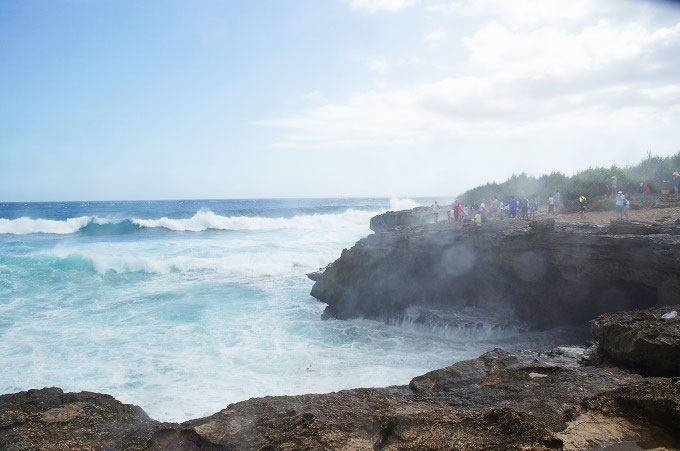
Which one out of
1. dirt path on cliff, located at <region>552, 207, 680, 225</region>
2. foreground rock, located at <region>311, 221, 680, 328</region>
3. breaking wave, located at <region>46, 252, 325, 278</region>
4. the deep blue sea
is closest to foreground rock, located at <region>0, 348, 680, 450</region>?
the deep blue sea

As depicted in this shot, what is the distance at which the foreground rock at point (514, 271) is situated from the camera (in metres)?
9.54

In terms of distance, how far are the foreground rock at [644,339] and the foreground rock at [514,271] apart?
4.26 m

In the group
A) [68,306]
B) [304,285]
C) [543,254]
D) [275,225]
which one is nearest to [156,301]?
[68,306]

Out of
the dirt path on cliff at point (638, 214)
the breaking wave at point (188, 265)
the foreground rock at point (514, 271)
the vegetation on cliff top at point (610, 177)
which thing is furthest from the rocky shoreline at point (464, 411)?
the breaking wave at point (188, 265)

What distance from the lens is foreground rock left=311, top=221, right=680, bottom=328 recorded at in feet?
31.3

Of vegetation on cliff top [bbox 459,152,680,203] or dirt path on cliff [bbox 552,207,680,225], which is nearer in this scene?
dirt path on cliff [bbox 552,207,680,225]

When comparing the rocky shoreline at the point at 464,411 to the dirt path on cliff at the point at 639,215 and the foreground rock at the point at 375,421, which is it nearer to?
the foreground rock at the point at 375,421

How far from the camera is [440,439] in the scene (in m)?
3.08

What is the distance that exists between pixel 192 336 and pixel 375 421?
372 inches

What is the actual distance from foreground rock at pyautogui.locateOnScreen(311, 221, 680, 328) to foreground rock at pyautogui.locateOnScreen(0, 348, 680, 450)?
6598 millimetres

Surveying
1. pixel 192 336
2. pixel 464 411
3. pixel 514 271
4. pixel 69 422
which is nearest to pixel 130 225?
pixel 192 336

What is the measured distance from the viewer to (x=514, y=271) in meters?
12.1

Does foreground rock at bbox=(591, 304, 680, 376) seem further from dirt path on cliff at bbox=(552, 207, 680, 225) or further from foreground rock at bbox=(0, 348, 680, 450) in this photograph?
dirt path on cliff at bbox=(552, 207, 680, 225)

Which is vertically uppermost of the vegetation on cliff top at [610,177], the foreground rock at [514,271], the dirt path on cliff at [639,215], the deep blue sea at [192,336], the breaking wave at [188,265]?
the vegetation on cliff top at [610,177]
